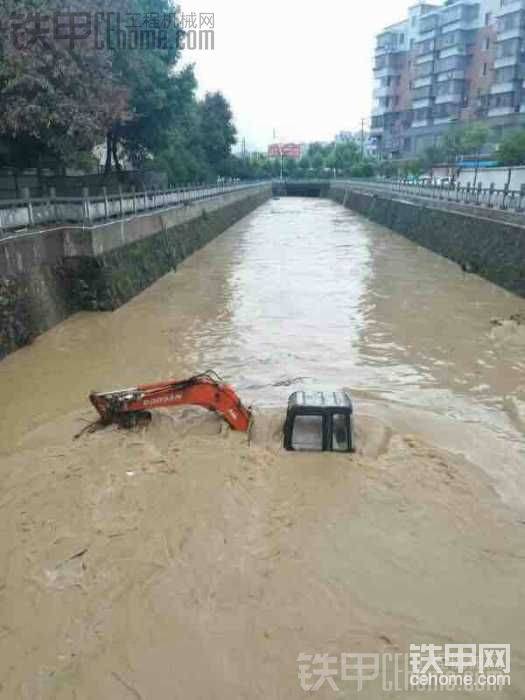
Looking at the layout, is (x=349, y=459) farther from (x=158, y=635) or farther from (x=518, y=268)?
(x=518, y=268)

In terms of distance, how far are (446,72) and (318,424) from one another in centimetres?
7009

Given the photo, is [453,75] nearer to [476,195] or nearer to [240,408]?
[476,195]

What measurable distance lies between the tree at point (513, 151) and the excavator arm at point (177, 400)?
38.1m

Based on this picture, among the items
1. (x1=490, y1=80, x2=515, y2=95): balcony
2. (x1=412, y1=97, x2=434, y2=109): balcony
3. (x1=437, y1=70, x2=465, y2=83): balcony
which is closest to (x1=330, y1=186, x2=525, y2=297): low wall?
(x1=490, y1=80, x2=515, y2=95): balcony

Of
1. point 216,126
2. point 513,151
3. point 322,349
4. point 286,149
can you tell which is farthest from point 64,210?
point 286,149

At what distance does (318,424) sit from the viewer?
24.5 ft

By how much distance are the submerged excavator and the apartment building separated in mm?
53712

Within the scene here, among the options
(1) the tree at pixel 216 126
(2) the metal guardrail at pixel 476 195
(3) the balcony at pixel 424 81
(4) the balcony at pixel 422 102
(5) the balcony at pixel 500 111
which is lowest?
(2) the metal guardrail at pixel 476 195

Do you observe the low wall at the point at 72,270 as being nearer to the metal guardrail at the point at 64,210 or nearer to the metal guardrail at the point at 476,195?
the metal guardrail at the point at 64,210

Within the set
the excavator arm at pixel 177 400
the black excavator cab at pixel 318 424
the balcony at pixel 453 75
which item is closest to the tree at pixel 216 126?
the balcony at pixel 453 75

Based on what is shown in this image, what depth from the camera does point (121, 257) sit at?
16125 millimetres

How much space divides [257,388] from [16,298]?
5.52 meters

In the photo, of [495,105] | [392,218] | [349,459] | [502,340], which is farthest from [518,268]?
[495,105]

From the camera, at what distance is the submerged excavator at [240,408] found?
7.13 meters
